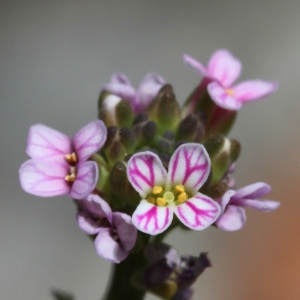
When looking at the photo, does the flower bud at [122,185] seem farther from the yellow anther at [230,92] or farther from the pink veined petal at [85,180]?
the yellow anther at [230,92]

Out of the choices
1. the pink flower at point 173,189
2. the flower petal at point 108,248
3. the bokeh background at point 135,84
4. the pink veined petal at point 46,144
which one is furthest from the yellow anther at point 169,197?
the bokeh background at point 135,84

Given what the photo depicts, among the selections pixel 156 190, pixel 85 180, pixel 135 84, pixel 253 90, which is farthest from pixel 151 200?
pixel 135 84

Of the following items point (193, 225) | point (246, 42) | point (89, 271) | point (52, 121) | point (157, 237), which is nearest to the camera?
point (193, 225)

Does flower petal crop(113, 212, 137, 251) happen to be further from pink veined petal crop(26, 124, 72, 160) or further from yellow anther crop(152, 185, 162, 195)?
pink veined petal crop(26, 124, 72, 160)

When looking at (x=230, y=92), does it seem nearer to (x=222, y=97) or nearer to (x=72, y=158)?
(x=222, y=97)

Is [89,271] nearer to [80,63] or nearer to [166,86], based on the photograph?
[80,63]

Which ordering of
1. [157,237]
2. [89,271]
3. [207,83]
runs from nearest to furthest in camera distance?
1. [157,237]
2. [207,83]
3. [89,271]

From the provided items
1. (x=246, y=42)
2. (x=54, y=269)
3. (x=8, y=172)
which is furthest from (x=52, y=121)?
(x=246, y=42)
